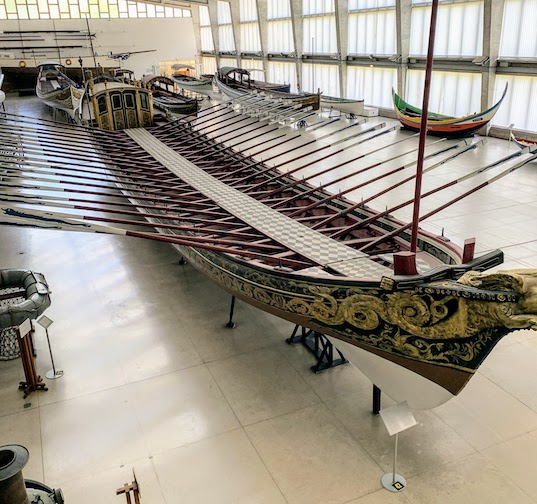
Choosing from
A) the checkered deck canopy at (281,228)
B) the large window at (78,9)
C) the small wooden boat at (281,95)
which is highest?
the large window at (78,9)

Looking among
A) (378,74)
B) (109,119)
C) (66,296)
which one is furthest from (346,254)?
(378,74)

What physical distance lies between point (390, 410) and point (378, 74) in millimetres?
17658

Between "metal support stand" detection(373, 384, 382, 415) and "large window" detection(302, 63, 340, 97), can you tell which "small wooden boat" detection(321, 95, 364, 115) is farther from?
"metal support stand" detection(373, 384, 382, 415)

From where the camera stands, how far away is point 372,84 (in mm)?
19812

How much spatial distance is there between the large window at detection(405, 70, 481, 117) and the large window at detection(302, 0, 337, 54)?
4.70 m

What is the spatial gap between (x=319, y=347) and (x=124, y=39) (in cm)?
2903

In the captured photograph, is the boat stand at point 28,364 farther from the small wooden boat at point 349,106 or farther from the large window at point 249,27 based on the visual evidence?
the large window at point 249,27

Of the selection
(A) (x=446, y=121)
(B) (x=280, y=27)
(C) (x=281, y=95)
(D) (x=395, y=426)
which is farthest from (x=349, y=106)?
(D) (x=395, y=426)

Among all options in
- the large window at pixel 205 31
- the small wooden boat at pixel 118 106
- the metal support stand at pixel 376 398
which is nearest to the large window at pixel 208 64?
the large window at pixel 205 31

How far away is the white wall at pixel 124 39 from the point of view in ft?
91.9

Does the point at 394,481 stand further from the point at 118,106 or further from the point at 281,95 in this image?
the point at 281,95

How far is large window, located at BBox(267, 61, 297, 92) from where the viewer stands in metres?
24.4

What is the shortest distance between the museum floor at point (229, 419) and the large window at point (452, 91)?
40.5 ft

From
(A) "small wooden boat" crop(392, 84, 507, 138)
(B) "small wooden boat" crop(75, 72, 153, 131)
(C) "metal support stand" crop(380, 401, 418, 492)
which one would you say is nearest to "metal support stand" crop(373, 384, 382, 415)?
(C) "metal support stand" crop(380, 401, 418, 492)
